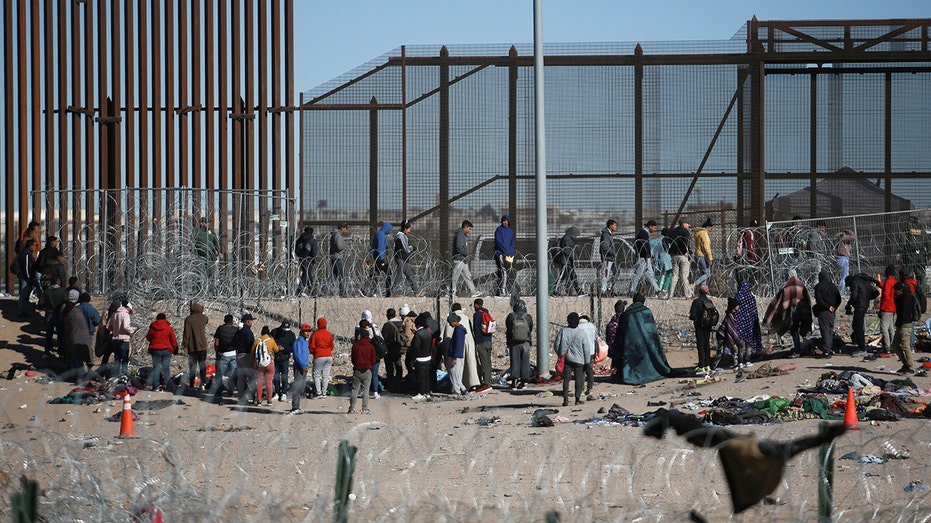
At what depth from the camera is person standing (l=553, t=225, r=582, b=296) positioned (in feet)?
59.2

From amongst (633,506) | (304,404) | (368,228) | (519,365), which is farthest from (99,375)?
(633,506)

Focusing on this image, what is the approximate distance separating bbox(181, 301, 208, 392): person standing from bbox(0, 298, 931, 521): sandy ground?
0.69m

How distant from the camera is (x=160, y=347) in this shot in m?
14.9

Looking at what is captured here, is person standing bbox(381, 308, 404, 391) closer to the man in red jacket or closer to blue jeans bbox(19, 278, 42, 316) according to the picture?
the man in red jacket

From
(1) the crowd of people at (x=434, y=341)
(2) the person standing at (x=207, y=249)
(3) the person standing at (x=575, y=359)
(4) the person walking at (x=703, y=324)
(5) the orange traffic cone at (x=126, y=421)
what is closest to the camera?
(5) the orange traffic cone at (x=126, y=421)

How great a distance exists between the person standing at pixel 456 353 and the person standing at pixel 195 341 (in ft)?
10.3

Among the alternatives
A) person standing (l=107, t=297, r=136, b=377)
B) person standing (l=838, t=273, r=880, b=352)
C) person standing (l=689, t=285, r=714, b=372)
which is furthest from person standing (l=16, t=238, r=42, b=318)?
person standing (l=838, t=273, r=880, b=352)

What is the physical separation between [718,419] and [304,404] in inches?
209

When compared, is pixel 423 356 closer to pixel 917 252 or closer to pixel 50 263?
pixel 50 263

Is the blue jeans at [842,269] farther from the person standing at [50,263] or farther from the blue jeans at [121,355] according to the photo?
the person standing at [50,263]

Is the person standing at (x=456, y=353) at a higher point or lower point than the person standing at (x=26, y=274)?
lower

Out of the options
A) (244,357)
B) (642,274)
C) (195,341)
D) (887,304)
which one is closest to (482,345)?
(244,357)

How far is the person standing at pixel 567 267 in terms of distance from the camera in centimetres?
1805

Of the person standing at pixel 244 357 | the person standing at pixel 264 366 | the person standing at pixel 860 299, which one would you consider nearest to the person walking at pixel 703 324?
the person standing at pixel 860 299
